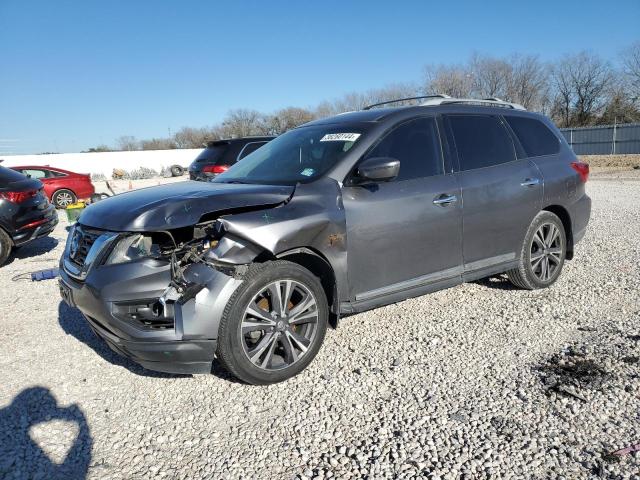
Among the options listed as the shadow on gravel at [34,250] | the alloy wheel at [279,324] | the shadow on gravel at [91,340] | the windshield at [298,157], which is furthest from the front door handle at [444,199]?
the shadow on gravel at [34,250]

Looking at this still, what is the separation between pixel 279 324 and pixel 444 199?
175 centimetres

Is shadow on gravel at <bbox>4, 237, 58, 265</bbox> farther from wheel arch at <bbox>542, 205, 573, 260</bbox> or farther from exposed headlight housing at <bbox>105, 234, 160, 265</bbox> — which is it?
wheel arch at <bbox>542, 205, 573, 260</bbox>

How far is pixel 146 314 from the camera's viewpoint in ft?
9.91

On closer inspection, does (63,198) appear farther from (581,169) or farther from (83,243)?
(581,169)

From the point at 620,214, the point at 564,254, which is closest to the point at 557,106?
the point at 620,214

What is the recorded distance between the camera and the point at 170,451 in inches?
105

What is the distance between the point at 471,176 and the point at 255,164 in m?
1.94

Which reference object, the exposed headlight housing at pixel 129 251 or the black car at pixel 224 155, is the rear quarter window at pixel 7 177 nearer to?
the black car at pixel 224 155

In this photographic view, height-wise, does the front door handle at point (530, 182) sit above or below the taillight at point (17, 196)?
below

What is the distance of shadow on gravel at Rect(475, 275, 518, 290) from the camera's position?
5238mm

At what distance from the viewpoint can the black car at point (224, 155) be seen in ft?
32.9

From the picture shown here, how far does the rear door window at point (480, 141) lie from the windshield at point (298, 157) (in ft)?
3.37

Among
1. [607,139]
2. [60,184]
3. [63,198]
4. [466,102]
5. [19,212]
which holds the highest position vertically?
[466,102]


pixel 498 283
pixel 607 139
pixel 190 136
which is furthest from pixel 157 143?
pixel 498 283
